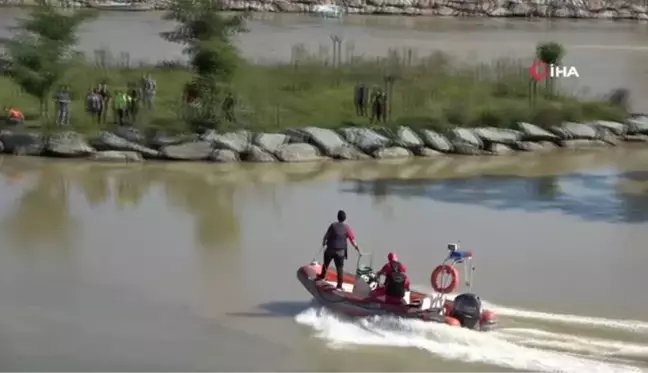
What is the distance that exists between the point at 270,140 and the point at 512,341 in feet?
46.4

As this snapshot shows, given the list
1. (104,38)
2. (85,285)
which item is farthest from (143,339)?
(104,38)

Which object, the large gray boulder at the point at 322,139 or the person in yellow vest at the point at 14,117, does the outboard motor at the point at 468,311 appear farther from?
the person in yellow vest at the point at 14,117

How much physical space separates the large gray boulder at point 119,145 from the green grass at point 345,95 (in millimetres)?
1018

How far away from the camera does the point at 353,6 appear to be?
81.4 m

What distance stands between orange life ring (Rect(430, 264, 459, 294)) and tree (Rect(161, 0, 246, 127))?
46.2ft

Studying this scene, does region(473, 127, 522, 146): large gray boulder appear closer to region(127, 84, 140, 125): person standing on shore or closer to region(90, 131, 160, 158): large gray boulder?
region(90, 131, 160, 158): large gray boulder

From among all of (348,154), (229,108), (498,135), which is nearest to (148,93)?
(229,108)

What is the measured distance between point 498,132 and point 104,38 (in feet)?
92.2

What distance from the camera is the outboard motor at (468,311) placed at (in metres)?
15.4

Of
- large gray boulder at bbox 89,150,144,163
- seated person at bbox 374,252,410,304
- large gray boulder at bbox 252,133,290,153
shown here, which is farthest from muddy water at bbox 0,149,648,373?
large gray boulder at bbox 252,133,290,153

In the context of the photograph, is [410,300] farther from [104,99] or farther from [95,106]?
[104,99]

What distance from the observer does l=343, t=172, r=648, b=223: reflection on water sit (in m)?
23.8

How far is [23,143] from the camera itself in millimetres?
28203

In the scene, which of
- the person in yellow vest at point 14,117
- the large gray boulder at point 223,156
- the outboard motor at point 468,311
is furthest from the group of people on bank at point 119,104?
the outboard motor at point 468,311
